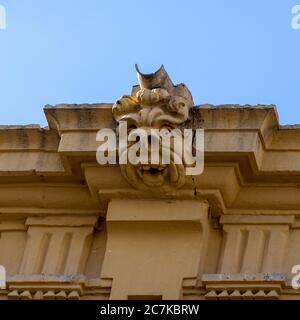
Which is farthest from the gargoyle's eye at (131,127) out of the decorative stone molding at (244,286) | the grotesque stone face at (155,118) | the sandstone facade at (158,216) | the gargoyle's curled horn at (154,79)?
the decorative stone molding at (244,286)

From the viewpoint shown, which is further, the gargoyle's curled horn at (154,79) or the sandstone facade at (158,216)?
the gargoyle's curled horn at (154,79)

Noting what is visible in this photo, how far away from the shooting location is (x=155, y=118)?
17.0 meters

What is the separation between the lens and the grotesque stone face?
55.5 feet

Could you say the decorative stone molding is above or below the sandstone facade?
below

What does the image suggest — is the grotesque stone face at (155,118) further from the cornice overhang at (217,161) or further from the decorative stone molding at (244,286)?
the decorative stone molding at (244,286)

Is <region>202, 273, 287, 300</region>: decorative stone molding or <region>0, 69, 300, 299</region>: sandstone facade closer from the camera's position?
<region>202, 273, 287, 300</region>: decorative stone molding

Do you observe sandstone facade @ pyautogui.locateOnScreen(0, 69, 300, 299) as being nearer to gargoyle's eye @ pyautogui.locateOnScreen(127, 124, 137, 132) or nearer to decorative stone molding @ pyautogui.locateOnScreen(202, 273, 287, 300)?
decorative stone molding @ pyautogui.locateOnScreen(202, 273, 287, 300)

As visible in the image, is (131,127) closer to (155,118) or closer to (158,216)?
(155,118)

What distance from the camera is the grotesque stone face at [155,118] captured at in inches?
666

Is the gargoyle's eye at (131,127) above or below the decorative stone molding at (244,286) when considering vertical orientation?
above

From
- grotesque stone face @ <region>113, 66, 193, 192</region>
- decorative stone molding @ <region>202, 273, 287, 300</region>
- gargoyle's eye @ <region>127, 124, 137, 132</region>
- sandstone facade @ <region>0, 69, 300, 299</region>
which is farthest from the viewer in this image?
gargoyle's eye @ <region>127, 124, 137, 132</region>

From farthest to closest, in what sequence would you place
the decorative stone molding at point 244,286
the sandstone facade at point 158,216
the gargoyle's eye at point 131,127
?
the gargoyle's eye at point 131,127 → the sandstone facade at point 158,216 → the decorative stone molding at point 244,286

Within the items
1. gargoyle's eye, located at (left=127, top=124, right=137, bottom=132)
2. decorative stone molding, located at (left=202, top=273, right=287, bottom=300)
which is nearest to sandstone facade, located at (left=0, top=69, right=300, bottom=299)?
decorative stone molding, located at (left=202, top=273, right=287, bottom=300)
